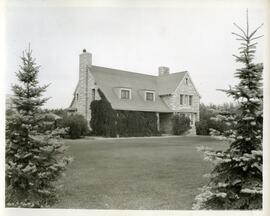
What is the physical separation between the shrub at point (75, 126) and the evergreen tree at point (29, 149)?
0.07 meters

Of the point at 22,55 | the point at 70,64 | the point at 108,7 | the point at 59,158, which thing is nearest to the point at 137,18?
the point at 108,7

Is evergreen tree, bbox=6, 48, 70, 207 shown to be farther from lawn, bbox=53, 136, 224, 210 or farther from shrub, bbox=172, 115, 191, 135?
shrub, bbox=172, 115, 191, 135

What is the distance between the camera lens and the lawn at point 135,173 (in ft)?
8.58

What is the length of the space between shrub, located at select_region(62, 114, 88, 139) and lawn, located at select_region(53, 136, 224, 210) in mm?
54

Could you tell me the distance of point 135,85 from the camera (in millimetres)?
2695

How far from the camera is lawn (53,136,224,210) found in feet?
8.58

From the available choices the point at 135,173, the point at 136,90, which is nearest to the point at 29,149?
the point at 135,173

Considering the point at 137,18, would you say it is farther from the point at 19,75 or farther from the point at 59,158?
the point at 59,158

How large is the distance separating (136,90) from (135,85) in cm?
4

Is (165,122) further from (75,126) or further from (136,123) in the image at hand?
(75,126)

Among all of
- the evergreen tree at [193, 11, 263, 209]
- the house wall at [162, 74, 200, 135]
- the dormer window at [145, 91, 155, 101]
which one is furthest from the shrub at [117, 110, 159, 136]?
the evergreen tree at [193, 11, 263, 209]

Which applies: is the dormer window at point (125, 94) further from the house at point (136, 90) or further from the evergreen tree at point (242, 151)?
the evergreen tree at point (242, 151)

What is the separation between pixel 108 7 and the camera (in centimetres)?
261

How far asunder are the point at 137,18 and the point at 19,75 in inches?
38.3
